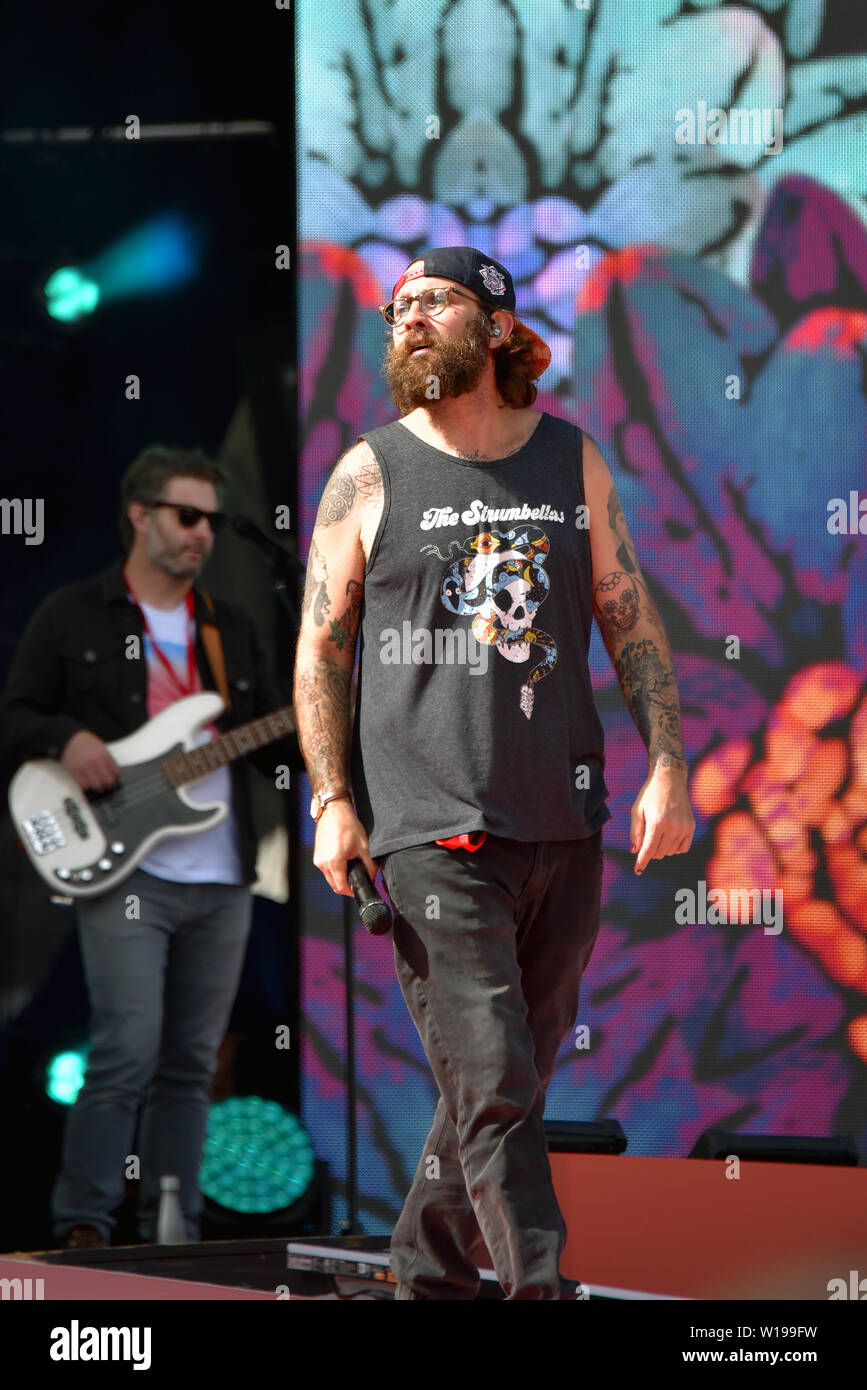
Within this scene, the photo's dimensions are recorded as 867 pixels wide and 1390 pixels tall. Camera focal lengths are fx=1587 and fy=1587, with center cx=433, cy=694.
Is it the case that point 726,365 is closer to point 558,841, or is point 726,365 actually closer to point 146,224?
point 146,224

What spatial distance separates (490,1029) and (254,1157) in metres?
2.09

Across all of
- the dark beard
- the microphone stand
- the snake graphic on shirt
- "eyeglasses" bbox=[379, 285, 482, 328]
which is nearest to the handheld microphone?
the snake graphic on shirt

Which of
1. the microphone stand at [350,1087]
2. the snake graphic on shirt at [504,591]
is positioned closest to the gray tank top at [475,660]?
the snake graphic on shirt at [504,591]

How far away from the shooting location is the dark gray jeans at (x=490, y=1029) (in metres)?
2.35

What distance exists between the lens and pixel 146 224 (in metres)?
4.36

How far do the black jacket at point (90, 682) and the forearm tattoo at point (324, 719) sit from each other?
1675 millimetres

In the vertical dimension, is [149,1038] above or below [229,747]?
below

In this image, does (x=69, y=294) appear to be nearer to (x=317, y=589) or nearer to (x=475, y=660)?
(x=317, y=589)

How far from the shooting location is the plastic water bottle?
4.04 meters

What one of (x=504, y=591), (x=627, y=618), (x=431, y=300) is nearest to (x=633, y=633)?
(x=627, y=618)

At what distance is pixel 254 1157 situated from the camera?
4258mm

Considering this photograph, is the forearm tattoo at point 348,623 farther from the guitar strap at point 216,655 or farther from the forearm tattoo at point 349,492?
the guitar strap at point 216,655

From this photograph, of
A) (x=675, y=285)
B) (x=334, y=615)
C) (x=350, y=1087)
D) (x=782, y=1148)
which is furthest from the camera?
(x=675, y=285)
